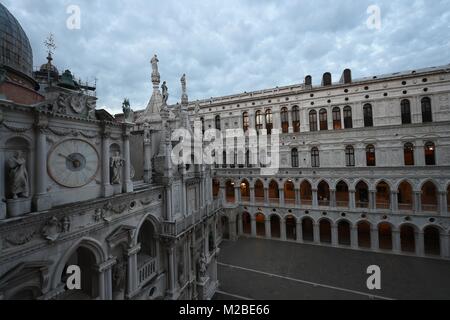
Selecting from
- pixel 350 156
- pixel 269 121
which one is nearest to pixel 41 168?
pixel 269 121

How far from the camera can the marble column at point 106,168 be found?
414 inches

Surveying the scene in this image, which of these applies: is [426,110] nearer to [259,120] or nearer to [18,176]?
[259,120]

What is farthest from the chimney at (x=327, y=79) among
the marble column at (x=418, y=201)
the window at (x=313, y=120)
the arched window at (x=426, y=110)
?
the marble column at (x=418, y=201)

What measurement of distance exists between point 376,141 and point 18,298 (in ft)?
101

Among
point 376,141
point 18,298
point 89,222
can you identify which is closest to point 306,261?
point 376,141

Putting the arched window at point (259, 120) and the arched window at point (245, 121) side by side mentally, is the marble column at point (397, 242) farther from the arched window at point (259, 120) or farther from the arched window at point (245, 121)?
the arched window at point (245, 121)

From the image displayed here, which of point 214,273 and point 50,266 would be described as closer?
point 50,266

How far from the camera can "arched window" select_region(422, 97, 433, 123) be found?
77.8 ft

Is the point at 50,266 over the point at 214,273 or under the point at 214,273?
over

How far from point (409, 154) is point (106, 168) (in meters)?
29.5

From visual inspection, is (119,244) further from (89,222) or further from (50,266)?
(50,266)

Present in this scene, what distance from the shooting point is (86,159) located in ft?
32.6

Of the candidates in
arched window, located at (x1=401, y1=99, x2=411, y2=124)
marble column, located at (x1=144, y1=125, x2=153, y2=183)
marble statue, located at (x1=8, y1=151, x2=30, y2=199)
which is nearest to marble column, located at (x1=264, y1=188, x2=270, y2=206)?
arched window, located at (x1=401, y1=99, x2=411, y2=124)

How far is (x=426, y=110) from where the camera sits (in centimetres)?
2388
